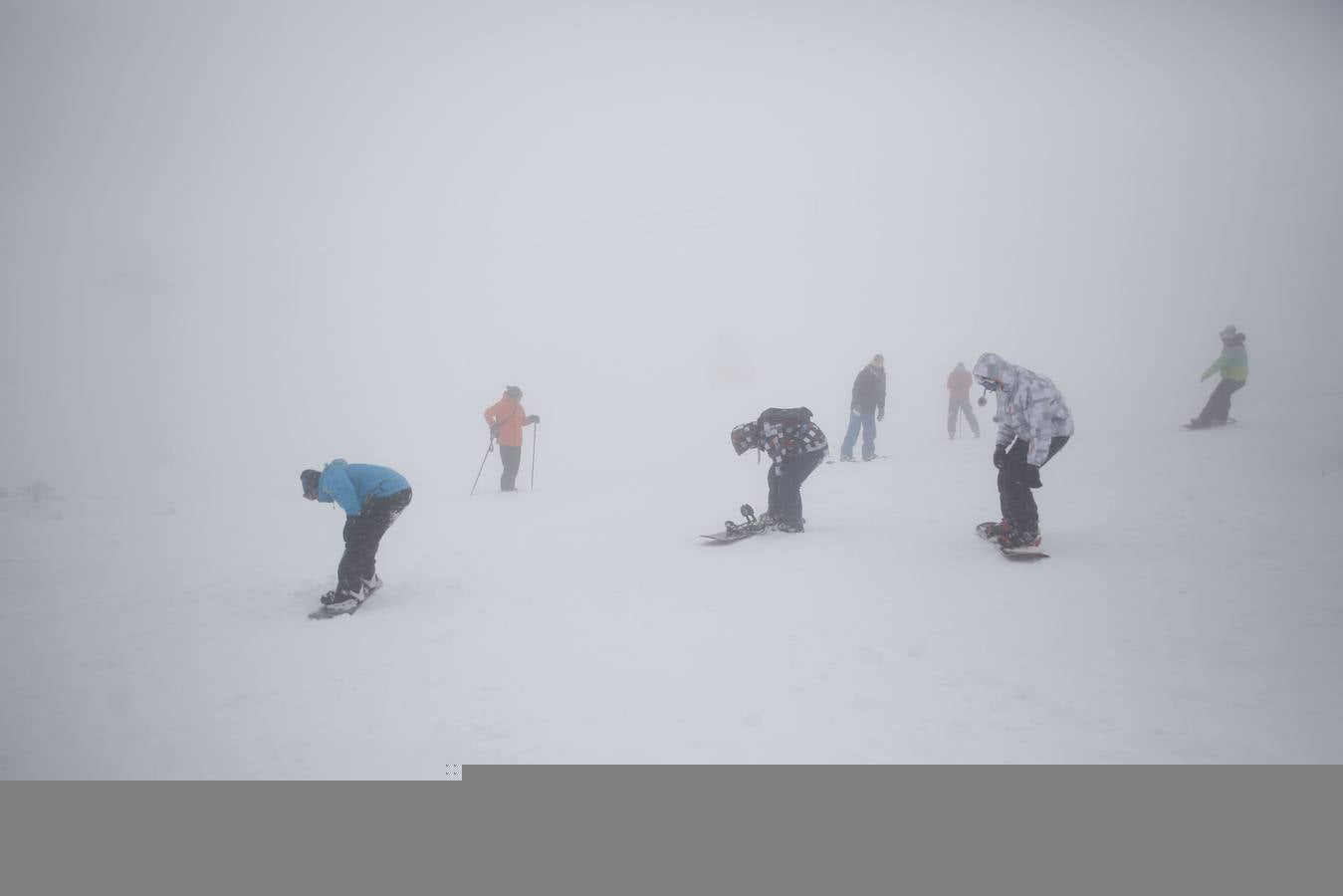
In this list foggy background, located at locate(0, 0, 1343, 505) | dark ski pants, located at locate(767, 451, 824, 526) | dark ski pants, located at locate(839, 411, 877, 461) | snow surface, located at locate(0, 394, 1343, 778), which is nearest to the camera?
snow surface, located at locate(0, 394, 1343, 778)

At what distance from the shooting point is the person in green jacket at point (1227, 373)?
11.8m

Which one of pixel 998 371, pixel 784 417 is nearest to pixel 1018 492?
pixel 998 371

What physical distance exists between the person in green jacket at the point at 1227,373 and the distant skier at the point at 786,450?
32.5 feet

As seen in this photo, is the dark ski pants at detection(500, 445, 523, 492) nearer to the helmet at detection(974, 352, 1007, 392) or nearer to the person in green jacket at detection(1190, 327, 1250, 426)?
the helmet at detection(974, 352, 1007, 392)

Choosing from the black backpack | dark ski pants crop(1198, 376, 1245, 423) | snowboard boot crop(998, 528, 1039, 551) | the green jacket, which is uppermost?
the green jacket

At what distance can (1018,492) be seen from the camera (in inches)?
250

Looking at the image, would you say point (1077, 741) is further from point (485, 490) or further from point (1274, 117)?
point (1274, 117)

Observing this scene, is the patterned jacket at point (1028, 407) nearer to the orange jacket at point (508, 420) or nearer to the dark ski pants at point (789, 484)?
the dark ski pants at point (789, 484)

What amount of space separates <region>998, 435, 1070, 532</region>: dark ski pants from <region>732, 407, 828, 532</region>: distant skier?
222cm

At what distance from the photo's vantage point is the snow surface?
3.46 meters

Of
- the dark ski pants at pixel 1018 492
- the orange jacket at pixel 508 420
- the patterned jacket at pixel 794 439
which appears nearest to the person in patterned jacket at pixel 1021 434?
the dark ski pants at pixel 1018 492

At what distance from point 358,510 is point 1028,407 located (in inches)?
295

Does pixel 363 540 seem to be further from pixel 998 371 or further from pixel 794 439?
Result: pixel 998 371

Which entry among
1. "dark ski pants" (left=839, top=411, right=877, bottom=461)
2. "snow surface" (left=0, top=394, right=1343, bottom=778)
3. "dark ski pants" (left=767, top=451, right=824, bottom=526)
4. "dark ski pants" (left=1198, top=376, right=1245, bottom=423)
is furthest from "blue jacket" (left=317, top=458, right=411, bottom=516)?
"dark ski pants" (left=1198, top=376, right=1245, bottom=423)
